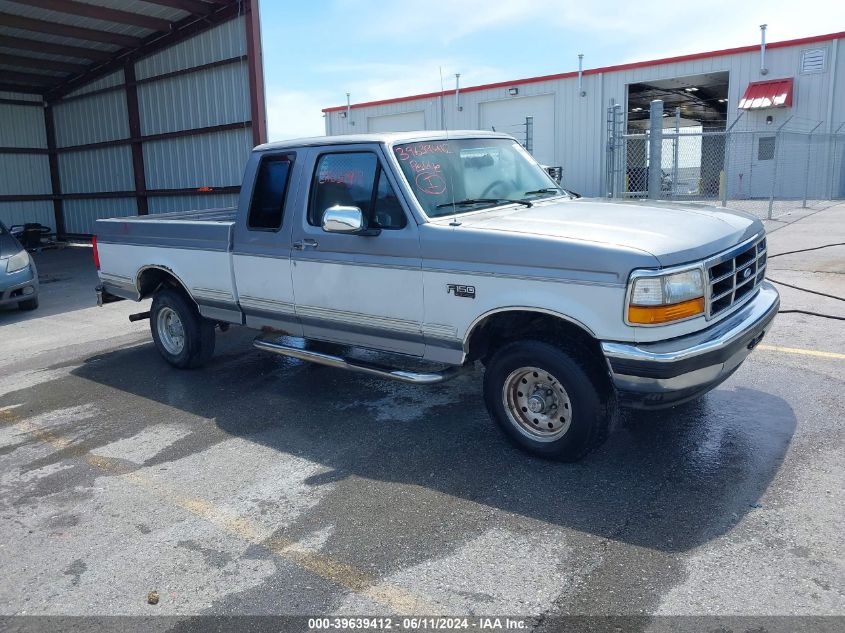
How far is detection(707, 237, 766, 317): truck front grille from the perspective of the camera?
13.3 feet

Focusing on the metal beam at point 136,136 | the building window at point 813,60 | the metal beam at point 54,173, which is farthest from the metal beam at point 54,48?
the building window at point 813,60

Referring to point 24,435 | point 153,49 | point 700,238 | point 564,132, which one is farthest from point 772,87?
point 24,435

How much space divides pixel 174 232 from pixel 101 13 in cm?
1108

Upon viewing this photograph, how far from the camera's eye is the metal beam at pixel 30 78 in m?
19.7

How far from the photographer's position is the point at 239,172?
16281 millimetres

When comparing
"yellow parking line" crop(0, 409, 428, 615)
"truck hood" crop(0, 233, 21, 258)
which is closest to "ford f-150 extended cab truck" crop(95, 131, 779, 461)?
"yellow parking line" crop(0, 409, 428, 615)

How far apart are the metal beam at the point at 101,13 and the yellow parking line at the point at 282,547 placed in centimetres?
1230

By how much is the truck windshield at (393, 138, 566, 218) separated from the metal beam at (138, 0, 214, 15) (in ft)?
38.2

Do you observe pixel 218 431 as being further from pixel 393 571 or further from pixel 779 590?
pixel 779 590

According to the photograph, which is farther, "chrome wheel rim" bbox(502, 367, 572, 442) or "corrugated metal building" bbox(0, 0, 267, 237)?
"corrugated metal building" bbox(0, 0, 267, 237)

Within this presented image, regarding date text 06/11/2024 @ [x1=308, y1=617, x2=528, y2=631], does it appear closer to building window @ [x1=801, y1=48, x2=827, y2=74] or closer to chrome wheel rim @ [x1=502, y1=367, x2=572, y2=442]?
chrome wheel rim @ [x1=502, y1=367, x2=572, y2=442]

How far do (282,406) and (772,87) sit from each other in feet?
78.9

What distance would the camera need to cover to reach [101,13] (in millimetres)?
14953

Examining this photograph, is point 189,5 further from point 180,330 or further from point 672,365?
point 672,365
